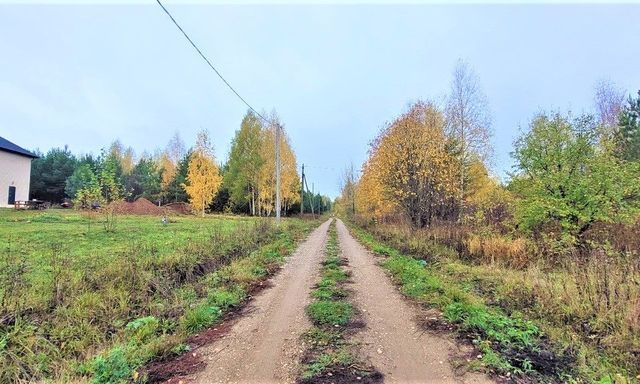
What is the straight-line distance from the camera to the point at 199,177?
33.7 metres

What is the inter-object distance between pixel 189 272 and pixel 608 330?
7.37 meters

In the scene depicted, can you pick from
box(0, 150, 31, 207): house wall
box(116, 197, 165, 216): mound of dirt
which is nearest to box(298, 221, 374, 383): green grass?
box(116, 197, 165, 216): mound of dirt

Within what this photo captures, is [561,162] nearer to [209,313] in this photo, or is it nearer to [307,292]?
[307,292]

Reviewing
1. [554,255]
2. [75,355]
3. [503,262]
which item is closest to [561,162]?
[554,255]

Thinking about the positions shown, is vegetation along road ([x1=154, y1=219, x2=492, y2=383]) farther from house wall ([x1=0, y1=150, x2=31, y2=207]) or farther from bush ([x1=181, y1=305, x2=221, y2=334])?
house wall ([x1=0, y1=150, x2=31, y2=207])

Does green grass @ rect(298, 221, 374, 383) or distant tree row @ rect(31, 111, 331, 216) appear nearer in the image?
green grass @ rect(298, 221, 374, 383)

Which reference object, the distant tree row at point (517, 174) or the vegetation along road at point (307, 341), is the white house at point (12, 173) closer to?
the distant tree row at point (517, 174)

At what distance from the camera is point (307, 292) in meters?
6.67

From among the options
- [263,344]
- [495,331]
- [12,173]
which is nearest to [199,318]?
[263,344]

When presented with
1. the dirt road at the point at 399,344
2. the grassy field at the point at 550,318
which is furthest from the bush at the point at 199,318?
the grassy field at the point at 550,318

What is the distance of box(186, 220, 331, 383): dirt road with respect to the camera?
3.43 m

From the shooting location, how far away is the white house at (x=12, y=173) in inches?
1484

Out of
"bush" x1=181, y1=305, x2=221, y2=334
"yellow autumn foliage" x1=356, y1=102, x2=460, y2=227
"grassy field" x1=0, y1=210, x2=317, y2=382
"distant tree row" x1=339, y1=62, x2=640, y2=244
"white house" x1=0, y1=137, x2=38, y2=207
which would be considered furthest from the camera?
"white house" x1=0, y1=137, x2=38, y2=207

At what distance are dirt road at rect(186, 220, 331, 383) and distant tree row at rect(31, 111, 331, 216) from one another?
46.8 ft
